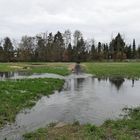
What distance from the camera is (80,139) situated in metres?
10.8

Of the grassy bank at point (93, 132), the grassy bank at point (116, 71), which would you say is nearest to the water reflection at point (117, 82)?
the grassy bank at point (116, 71)

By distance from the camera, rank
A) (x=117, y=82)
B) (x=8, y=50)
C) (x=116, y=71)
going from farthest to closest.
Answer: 1. (x=8, y=50)
2. (x=116, y=71)
3. (x=117, y=82)

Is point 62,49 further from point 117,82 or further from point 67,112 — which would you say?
point 67,112

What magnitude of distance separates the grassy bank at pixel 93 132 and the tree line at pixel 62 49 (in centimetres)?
10665

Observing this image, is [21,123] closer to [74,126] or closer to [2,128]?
[2,128]

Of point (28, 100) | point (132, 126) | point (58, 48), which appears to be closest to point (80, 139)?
point (132, 126)

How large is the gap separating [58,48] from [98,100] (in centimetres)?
10463

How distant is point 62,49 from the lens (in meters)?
126

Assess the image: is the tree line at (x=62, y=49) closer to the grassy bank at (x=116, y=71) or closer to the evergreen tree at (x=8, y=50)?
the evergreen tree at (x=8, y=50)

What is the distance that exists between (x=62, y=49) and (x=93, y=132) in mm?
115160

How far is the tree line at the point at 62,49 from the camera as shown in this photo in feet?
397

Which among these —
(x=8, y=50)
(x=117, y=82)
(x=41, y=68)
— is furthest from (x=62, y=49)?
(x=117, y=82)

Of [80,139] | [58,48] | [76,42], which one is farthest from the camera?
[76,42]

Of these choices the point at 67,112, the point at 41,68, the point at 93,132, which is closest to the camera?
the point at 93,132
